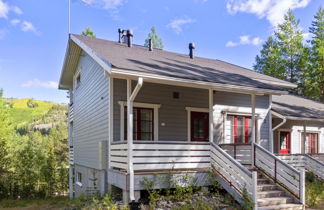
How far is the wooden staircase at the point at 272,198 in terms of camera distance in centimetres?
757

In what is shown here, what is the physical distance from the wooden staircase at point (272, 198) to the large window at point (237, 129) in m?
3.18

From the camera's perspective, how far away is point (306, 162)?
12.1 metres

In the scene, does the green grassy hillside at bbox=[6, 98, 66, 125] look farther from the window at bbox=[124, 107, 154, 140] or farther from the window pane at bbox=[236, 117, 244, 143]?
the window at bbox=[124, 107, 154, 140]

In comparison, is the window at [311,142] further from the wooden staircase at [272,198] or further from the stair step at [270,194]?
the stair step at [270,194]

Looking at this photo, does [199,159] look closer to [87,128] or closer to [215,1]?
[87,128]

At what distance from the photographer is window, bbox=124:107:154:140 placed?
935cm

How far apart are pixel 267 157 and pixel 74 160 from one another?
957 cm

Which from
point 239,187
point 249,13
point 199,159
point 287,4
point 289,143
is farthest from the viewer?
point 249,13

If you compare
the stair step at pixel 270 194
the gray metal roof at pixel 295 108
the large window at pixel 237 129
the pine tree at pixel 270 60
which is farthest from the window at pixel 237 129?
the pine tree at pixel 270 60

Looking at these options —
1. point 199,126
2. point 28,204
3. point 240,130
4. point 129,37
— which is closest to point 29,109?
point 28,204

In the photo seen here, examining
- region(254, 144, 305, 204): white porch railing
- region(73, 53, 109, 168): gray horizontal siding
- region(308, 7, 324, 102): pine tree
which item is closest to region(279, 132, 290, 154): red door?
region(254, 144, 305, 204): white porch railing

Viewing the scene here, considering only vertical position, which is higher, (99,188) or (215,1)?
(215,1)

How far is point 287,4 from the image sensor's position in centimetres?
2473

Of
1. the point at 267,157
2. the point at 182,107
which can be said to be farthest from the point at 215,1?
the point at 267,157
